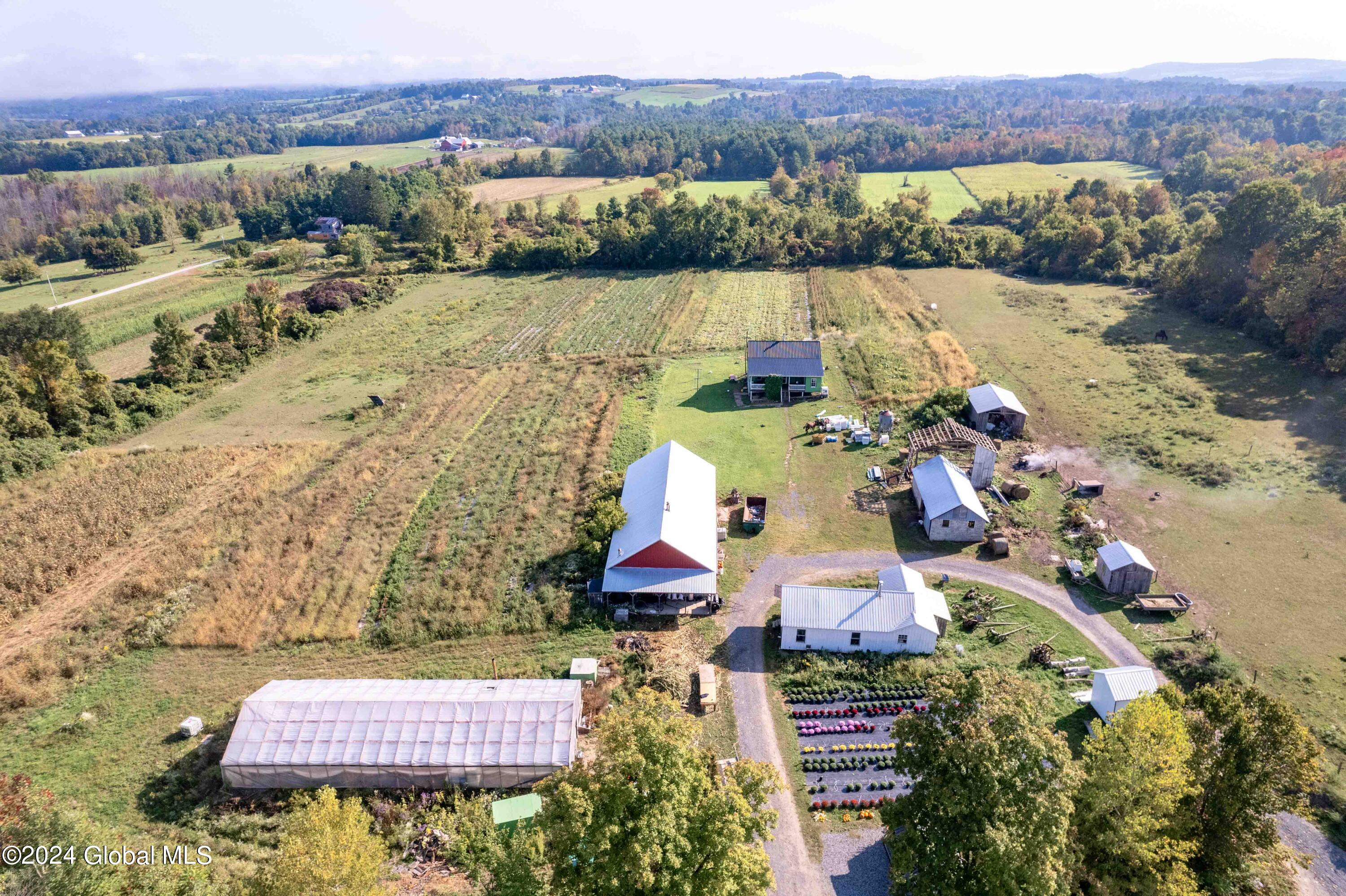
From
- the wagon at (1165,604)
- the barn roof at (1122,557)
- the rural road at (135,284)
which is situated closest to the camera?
the wagon at (1165,604)

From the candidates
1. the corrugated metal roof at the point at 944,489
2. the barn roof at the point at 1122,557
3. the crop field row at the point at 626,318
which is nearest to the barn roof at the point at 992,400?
the corrugated metal roof at the point at 944,489

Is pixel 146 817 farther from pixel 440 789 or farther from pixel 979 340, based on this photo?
pixel 979 340

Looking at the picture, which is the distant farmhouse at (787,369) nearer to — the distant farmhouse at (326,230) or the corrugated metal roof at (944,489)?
the corrugated metal roof at (944,489)

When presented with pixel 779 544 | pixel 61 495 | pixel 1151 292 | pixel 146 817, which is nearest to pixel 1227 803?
pixel 779 544

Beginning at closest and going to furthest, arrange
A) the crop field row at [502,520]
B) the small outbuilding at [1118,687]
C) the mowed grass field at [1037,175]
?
1. the small outbuilding at [1118,687]
2. the crop field row at [502,520]
3. the mowed grass field at [1037,175]

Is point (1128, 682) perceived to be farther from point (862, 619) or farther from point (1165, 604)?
point (862, 619)

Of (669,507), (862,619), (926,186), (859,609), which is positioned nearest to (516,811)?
(862,619)
